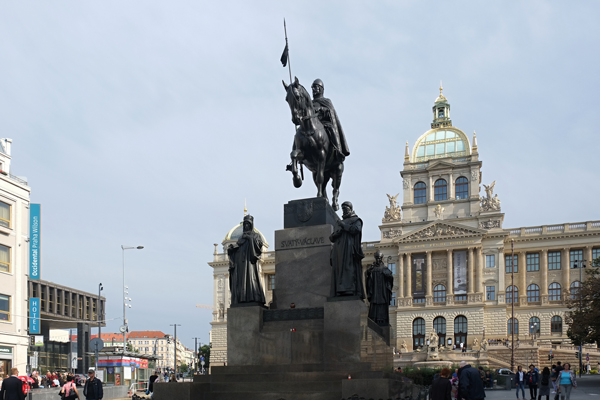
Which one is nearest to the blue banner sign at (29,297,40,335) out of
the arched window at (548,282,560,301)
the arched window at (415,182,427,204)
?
the arched window at (415,182,427,204)

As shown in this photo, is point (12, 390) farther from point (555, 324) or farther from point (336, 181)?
point (555, 324)

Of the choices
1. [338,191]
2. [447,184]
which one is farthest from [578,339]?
[447,184]

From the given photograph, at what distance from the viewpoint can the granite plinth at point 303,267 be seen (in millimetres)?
15648

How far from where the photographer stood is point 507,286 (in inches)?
3386

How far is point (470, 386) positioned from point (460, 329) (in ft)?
242

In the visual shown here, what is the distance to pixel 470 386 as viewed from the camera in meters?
12.6

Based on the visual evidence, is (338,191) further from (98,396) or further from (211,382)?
(98,396)

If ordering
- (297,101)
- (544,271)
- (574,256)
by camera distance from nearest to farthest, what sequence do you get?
(297,101)
(574,256)
(544,271)

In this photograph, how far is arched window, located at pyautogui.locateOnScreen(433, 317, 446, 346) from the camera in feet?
277

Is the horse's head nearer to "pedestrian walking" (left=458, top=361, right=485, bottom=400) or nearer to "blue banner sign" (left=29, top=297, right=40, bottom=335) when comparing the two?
"pedestrian walking" (left=458, top=361, right=485, bottom=400)

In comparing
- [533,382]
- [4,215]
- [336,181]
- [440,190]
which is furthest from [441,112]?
[336,181]

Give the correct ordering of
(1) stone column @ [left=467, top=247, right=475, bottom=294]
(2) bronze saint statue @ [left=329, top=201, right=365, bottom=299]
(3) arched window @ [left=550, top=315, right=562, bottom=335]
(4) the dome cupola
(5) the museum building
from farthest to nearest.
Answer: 1. (4) the dome cupola
2. (1) stone column @ [left=467, top=247, right=475, bottom=294]
3. (5) the museum building
4. (3) arched window @ [left=550, top=315, right=562, bottom=335]
5. (2) bronze saint statue @ [left=329, top=201, right=365, bottom=299]

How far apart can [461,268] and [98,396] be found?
7366 cm

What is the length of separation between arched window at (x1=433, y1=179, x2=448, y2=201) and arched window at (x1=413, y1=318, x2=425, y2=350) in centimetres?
1613
